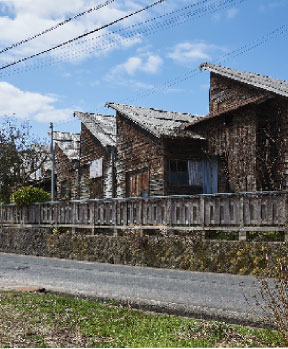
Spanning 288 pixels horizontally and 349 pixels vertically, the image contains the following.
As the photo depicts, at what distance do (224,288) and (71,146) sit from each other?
29364 mm

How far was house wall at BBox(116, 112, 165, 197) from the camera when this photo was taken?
25094 millimetres

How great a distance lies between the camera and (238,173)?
22.2 m

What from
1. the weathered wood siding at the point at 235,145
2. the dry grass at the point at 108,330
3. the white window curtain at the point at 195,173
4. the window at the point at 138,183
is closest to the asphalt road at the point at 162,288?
the dry grass at the point at 108,330

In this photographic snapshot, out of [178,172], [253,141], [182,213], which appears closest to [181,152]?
[178,172]

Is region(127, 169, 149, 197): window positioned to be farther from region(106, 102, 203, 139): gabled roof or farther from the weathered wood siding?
the weathered wood siding

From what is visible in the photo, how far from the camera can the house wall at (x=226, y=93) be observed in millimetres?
22516

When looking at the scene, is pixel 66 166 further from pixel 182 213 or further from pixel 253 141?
pixel 182 213

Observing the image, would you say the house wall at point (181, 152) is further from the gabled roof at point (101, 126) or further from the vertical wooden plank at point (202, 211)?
the vertical wooden plank at point (202, 211)

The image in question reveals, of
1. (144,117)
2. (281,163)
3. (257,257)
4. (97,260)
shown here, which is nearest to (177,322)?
(257,257)

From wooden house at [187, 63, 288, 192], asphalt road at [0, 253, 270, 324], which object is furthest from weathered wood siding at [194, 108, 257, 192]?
asphalt road at [0, 253, 270, 324]

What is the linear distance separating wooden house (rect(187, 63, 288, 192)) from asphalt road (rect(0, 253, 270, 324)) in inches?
352

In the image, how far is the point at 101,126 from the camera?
32719mm

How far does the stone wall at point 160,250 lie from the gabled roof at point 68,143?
13.2 metres

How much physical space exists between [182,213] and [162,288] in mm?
6273
